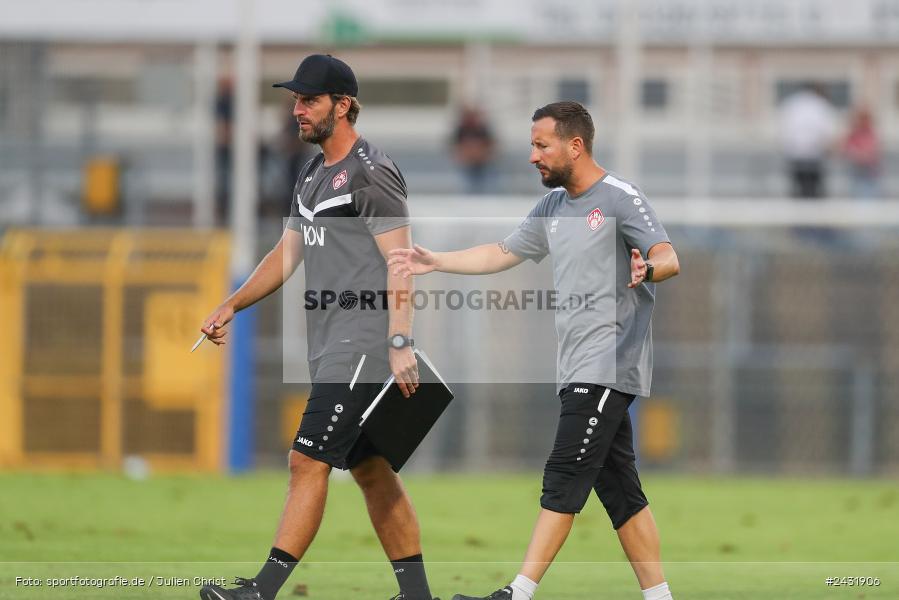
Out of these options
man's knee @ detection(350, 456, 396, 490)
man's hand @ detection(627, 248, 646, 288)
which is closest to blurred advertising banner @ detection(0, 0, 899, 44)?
man's knee @ detection(350, 456, 396, 490)

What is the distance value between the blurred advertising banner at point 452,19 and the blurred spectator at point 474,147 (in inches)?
49.3

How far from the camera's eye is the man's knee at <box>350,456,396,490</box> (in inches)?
279

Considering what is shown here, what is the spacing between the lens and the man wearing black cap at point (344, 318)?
686cm

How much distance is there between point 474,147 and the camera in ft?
61.3

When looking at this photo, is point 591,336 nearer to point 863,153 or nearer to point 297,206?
point 297,206

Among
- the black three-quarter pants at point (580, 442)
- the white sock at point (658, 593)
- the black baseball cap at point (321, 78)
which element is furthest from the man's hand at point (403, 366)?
the white sock at point (658, 593)

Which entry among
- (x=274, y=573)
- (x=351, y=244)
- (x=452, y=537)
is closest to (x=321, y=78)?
(x=351, y=244)

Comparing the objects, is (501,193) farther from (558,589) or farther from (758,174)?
(558,589)

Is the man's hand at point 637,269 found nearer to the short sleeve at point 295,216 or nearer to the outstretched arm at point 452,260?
the outstretched arm at point 452,260

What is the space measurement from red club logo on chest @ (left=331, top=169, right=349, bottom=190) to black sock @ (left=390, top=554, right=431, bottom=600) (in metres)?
1.66

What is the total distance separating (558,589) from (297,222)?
90.0 inches

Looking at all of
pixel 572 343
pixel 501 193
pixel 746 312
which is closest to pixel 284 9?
pixel 501 193

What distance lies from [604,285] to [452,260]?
2.35ft

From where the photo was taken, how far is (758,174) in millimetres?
22547
